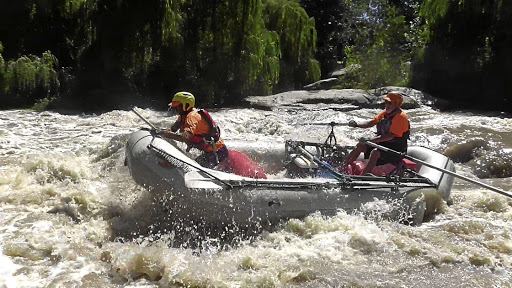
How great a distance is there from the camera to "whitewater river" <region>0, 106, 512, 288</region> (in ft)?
14.0

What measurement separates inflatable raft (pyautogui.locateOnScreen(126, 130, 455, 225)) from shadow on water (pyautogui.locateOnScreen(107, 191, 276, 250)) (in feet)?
0.19

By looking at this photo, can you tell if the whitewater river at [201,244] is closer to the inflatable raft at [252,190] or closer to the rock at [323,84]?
the inflatable raft at [252,190]

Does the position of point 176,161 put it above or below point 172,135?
below

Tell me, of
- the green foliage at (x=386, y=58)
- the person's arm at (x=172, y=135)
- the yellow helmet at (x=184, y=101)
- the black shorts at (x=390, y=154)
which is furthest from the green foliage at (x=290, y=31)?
the person's arm at (x=172, y=135)

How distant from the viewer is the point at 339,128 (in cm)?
1030

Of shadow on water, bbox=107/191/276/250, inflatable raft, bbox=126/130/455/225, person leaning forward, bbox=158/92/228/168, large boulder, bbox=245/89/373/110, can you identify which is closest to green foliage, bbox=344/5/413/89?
large boulder, bbox=245/89/373/110

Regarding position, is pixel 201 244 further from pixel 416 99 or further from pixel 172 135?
pixel 416 99

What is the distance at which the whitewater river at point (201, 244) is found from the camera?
4.25 m

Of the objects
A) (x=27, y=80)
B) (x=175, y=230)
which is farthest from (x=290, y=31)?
(x=175, y=230)

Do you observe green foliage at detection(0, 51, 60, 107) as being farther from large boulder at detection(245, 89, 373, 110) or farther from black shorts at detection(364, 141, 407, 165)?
black shorts at detection(364, 141, 407, 165)

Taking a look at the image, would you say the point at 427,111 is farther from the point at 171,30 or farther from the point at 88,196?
the point at 88,196

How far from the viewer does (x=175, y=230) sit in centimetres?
499

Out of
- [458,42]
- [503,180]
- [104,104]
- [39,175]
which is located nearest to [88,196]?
[39,175]

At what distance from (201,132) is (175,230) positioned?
1104 millimetres
